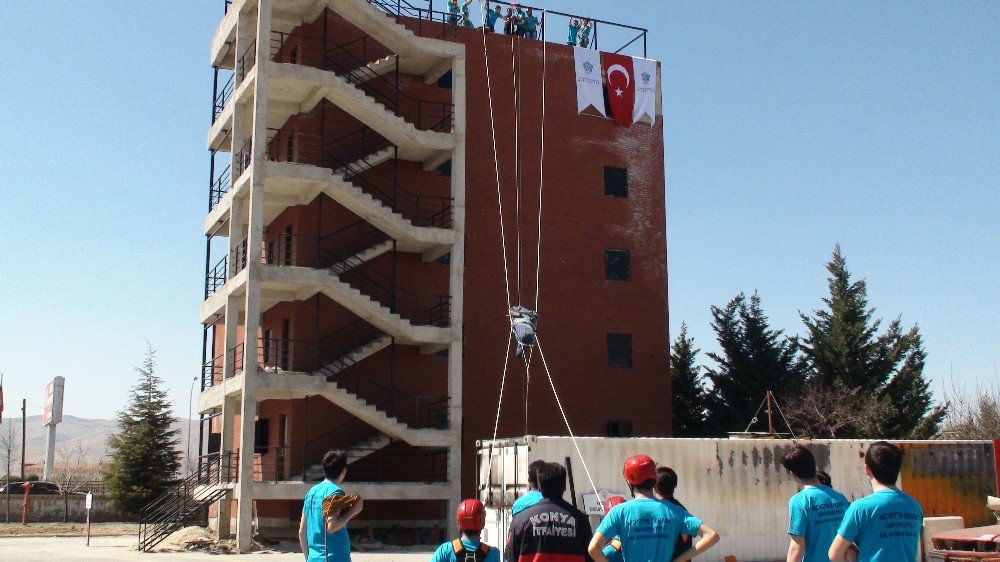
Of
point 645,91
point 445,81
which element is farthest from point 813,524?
point 645,91

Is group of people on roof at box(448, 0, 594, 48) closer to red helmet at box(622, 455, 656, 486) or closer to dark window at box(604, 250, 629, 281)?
dark window at box(604, 250, 629, 281)

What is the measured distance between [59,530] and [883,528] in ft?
141

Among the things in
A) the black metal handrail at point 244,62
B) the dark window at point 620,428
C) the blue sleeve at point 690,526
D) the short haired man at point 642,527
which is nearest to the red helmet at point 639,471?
the short haired man at point 642,527

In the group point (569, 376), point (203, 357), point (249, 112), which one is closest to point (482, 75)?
point (249, 112)

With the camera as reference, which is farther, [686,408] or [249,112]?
[686,408]

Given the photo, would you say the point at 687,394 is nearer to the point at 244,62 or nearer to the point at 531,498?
the point at 244,62

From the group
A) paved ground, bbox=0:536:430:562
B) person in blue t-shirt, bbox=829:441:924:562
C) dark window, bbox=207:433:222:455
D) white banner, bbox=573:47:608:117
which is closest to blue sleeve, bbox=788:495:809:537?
person in blue t-shirt, bbox=829:441:924:562

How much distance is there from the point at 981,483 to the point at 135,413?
130ft

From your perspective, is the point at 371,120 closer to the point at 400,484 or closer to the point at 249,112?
the point at 249,112

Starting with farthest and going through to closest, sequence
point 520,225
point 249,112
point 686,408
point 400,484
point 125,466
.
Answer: point 125,466, point 686,408, point 520,225, point 249,112, point 400,484

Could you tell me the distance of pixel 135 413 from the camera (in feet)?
171

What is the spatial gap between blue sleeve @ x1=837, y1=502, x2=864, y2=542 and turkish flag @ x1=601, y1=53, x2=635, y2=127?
1325 inches

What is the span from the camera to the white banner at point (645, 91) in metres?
40.4

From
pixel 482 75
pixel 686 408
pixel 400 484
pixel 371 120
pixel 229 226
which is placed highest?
pixel 482 75
